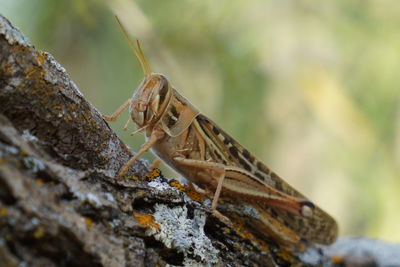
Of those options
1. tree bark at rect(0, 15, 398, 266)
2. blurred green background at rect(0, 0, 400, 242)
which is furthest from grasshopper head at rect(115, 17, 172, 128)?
blurred green background at rect(0, 0, 400, 242)

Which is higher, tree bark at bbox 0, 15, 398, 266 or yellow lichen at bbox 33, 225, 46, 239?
tree bark at bbox 0, 15, 398, 266

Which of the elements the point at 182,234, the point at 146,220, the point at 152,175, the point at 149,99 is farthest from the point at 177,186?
the point at 149,99

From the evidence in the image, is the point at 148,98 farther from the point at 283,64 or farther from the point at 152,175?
the point at 283,64

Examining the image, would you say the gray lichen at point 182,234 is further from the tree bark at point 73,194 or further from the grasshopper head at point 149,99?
the grasshopper head at point 149,99

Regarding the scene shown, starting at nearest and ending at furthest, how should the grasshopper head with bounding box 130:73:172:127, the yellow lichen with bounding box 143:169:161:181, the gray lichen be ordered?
the gray lichen → the yellow lichen with bounding box 143:169:161:181 → the grasshopper head with bounding box 130:73:172:127

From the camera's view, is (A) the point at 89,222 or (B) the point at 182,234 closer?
(A) the point at 89,222

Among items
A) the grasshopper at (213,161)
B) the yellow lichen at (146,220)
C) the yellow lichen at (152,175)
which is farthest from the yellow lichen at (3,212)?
the grasshopper at (213,161)

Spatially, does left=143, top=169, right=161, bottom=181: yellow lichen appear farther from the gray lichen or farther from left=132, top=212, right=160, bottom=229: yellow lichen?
left=132, top=212, right=160, bottom=229: yellow lichen
